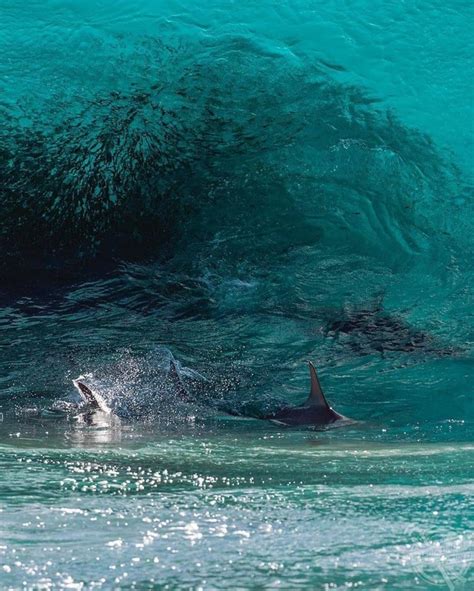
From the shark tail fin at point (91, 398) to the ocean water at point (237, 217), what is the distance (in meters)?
0.07

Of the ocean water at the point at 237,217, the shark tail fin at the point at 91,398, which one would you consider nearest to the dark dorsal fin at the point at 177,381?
the ocean water at the point at 237,217

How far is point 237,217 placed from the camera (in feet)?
17.5

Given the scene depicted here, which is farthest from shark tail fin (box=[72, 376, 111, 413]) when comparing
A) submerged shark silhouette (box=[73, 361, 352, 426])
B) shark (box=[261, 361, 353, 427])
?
shark (box=[261, 361, 353, 427])

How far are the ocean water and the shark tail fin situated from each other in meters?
0.07

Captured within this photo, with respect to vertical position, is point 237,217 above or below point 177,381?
above

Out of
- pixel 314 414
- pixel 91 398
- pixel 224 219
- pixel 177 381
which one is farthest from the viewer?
pixel 224 219

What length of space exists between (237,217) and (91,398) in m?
1.61

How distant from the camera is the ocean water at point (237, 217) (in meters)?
4.60

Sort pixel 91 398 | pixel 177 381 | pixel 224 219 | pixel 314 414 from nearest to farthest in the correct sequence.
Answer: pixel 314 414, pixel 91 398, pixel 177 381, pixel 224 219

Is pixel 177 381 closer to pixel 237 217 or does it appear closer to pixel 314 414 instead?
pixel 314 414

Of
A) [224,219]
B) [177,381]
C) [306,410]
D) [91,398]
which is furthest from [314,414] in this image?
[224,219]

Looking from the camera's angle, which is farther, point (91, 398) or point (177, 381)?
point (177, 381)

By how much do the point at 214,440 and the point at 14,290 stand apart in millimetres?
2421

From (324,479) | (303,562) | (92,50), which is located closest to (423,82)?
(92,50)
